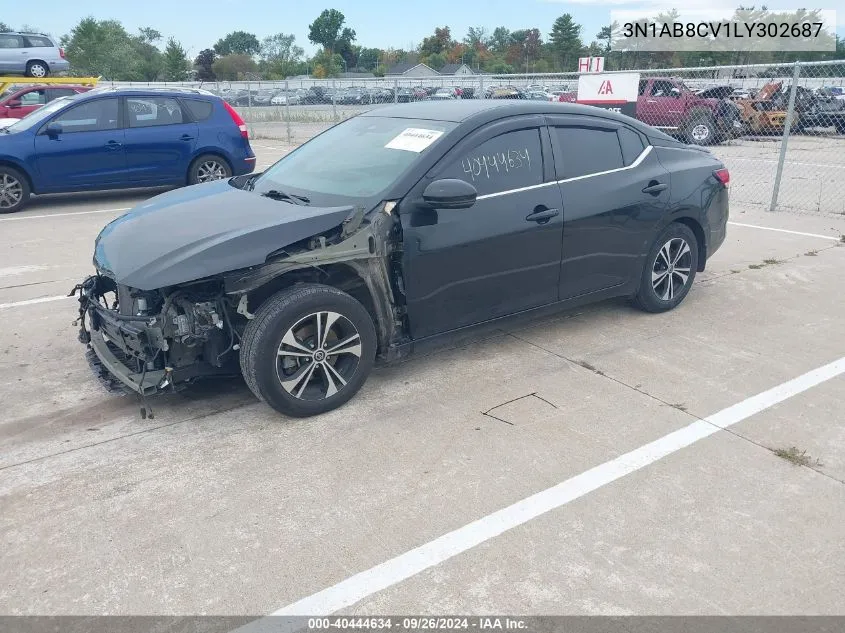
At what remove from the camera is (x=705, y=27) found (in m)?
16.8

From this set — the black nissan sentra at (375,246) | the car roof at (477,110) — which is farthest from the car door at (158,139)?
the car roof at (477,110)

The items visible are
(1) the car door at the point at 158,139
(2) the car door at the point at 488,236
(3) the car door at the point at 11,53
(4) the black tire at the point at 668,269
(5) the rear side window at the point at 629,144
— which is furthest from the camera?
(3) the car door at the point at 11,53

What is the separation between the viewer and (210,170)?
11.0m

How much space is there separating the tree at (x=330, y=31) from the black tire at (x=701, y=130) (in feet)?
377

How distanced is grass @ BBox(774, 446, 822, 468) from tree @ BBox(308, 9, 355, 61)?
130 meters

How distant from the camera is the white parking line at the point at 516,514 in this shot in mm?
2684

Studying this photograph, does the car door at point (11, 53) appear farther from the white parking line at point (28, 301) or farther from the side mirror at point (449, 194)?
the side mirror at point (449, 194)

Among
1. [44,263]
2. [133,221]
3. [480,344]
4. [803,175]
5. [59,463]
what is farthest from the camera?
[803,175]

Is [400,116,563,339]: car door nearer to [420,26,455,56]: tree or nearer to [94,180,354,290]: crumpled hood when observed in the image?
[94,180,354,290]: crumpled hood

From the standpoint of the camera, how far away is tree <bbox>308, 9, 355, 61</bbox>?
12550 cm

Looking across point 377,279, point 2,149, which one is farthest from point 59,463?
point 2,149

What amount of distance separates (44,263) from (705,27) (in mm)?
15497

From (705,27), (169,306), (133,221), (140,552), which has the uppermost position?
(705,27)

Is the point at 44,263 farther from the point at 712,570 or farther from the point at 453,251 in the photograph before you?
the point at 712,570
